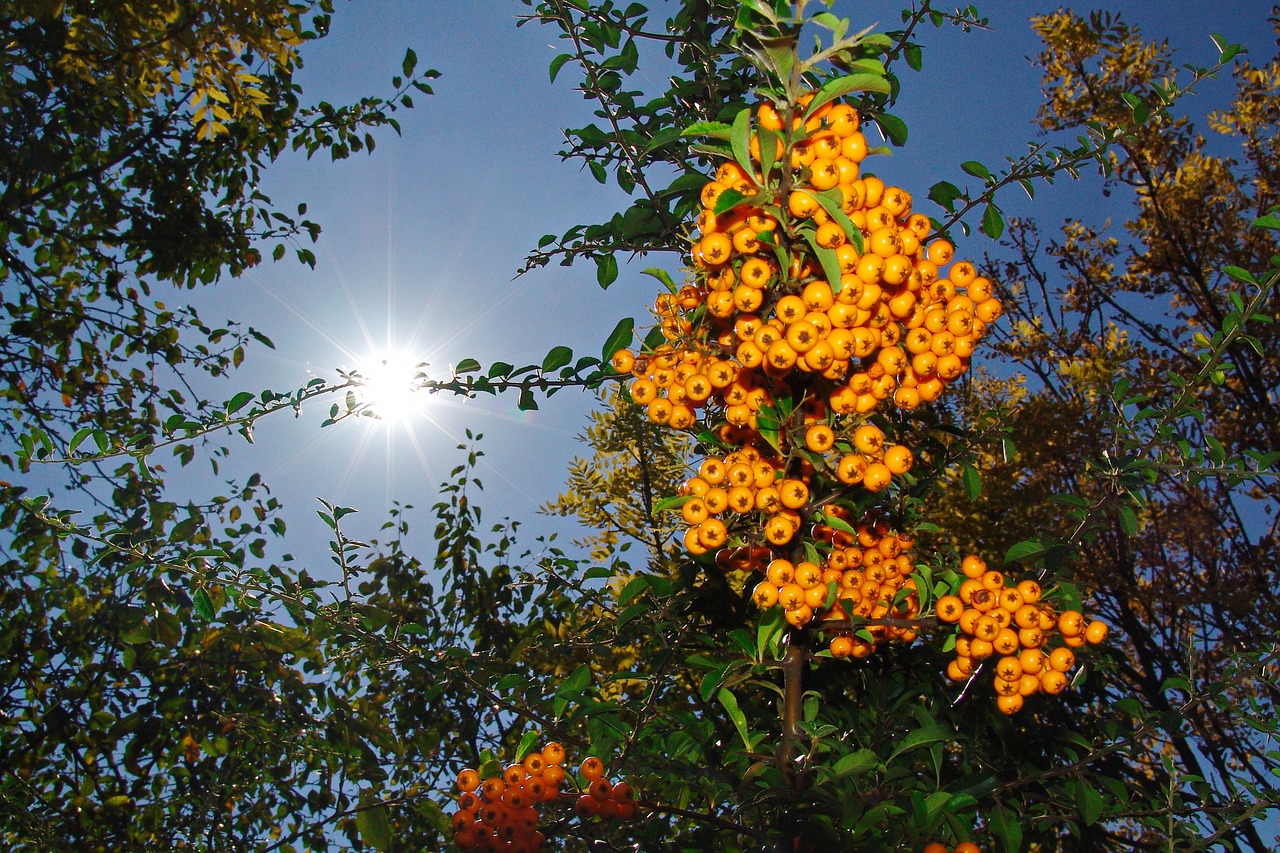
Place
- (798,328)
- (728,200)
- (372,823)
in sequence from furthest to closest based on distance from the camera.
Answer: (372,823) → (798,328) → (728,200)

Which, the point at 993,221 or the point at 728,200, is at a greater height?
the point at 993,221

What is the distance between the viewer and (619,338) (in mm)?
2203

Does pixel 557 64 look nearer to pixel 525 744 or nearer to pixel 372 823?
pixel 525 744

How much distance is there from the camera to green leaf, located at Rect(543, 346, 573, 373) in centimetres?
231

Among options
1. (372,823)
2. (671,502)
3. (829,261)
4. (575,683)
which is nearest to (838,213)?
(829,261)

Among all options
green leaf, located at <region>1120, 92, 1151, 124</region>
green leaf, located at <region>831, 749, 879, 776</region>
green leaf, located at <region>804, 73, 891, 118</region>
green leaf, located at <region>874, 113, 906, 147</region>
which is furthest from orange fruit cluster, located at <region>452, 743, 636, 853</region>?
green leaf, located at <region>1120, 92, 1151, 124</region>

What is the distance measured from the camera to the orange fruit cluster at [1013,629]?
6.56 feet

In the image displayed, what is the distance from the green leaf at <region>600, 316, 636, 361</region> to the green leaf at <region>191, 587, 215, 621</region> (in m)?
1.38

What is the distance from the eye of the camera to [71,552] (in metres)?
4.64

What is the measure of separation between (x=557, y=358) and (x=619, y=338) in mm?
235

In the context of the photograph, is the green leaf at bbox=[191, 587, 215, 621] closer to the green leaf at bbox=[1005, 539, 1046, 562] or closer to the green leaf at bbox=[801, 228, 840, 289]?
the green leaf at bbox=[801, 228, 840, 289]

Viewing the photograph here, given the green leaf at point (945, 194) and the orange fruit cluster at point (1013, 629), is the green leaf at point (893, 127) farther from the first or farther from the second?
the orange fruit cluster at point (1013, 629)

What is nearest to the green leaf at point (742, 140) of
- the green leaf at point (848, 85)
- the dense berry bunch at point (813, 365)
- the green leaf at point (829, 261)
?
the dense berry bunch at point (813, 365)

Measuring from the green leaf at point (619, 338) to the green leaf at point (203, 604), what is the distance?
1375 millimetres
